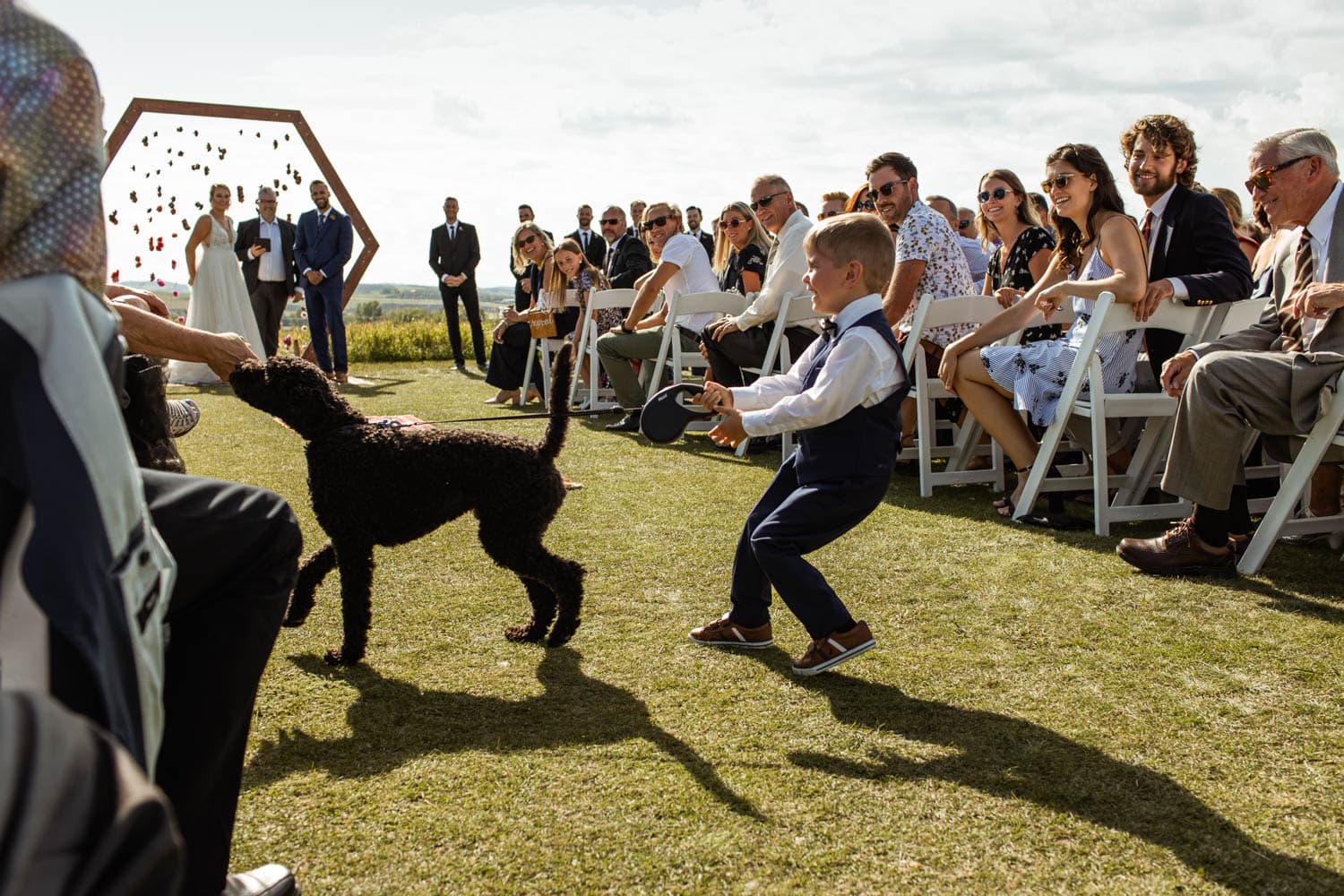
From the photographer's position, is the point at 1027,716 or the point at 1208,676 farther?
the point at 1208,676

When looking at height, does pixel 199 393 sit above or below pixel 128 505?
below

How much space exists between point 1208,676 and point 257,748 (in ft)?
9.80

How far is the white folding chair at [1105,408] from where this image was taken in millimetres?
5184

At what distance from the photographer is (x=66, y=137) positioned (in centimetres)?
138

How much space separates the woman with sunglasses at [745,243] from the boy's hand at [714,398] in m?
5.38

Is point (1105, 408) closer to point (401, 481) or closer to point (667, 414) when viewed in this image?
point (667, 414)

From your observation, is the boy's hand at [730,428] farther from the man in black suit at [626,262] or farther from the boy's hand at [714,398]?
the man in black suit at [626,262]

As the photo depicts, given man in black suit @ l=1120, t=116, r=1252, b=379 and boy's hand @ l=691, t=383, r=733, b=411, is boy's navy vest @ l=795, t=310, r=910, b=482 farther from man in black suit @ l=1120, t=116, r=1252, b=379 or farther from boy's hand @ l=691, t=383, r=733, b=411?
man in black suit @ l=1120, t=116, r=1252, b=379

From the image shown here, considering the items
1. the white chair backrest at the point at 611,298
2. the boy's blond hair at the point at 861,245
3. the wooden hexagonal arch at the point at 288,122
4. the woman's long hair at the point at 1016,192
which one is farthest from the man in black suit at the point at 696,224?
the boy's blond hair at the point at 861,245

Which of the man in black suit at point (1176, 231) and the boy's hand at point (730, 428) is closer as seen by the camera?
the boy's hand at point (730, 428)

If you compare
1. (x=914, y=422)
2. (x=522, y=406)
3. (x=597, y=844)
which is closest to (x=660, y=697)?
(x=597, y=844)

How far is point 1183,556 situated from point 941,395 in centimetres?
237

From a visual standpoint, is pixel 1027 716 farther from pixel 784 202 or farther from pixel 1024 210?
pixel 784 202

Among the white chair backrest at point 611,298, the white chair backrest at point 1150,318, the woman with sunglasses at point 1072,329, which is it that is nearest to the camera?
the white chair backrest at point 1150,318
